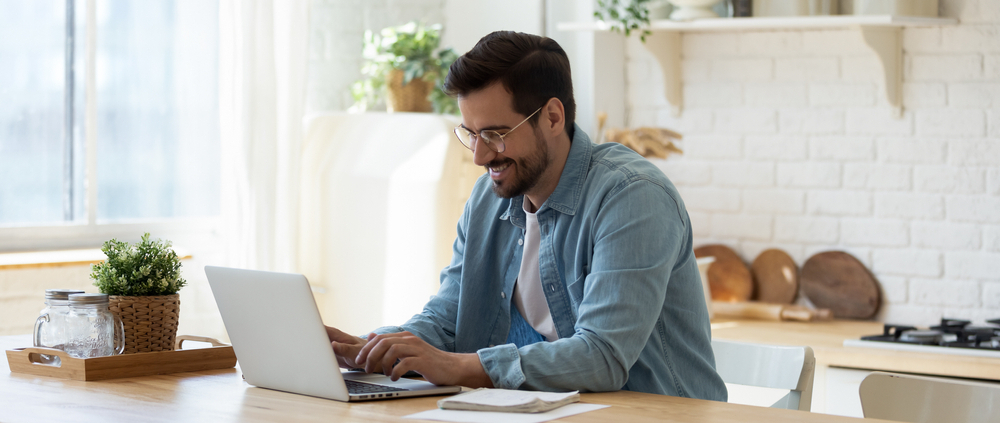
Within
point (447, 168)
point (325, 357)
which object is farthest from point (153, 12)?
point (325, 357)

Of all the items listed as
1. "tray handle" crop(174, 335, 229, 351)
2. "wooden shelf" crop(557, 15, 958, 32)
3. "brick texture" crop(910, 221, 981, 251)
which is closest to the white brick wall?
"brick texture" crop(910, 221, 981, 251)

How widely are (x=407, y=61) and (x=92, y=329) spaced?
1.95 m

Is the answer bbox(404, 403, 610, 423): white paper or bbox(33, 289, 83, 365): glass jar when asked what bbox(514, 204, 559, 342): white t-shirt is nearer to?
bbox(404, 403, 610, 423): white paper

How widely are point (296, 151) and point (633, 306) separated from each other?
2.12 metres

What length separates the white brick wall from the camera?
2938mm

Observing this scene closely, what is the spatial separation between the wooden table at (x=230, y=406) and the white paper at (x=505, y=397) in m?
0.05

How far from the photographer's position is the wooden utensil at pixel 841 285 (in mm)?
3086

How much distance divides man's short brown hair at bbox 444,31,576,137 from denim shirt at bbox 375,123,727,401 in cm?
12

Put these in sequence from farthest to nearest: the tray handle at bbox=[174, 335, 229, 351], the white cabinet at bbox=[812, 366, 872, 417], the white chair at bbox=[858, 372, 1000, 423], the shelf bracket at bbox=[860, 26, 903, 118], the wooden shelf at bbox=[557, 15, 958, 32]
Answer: the shelf bracket at bbox=[860, 26, 903, 118] → the wooden shelf at bbox=[557, 15, 958, 32] → the white cabinet at bbox=[812, 366, 872, 417] → the tray handle at bbox=[174, 335, 229, 351] → the white chair at bbox=[858, 372, 1000, 423]

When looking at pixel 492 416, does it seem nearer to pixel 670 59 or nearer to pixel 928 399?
pixel 928 399

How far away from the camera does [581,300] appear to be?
1717mm

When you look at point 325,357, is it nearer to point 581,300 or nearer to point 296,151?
point 581,300

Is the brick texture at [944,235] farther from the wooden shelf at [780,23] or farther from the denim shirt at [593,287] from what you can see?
the denim shirt at [593,287]

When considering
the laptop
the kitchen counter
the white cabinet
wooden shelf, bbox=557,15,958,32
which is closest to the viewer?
the laptop
